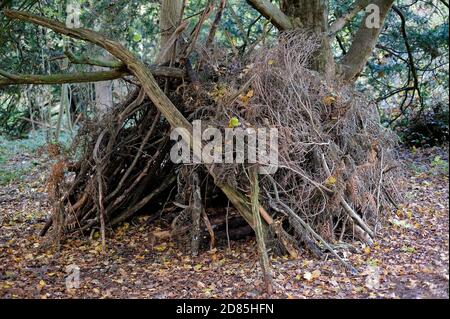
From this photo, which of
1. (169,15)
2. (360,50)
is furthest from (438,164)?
(169,15)

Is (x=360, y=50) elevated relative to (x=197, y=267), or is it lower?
elevated

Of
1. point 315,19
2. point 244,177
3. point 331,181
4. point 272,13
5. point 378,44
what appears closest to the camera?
point 244,177

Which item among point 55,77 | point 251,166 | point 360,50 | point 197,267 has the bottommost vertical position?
point 197,267

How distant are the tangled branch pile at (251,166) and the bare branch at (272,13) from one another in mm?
303

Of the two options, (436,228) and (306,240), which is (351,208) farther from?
(436,228)

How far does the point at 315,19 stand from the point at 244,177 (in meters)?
2.47

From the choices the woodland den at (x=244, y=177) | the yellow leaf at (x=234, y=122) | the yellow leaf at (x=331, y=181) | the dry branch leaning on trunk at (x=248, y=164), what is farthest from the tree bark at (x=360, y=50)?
the yellow leaf at (x=234, y=122)

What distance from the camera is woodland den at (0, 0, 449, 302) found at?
4.21 meters

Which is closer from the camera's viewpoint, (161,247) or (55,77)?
(55,77)

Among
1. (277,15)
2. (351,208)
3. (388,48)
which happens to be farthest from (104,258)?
(388,48)

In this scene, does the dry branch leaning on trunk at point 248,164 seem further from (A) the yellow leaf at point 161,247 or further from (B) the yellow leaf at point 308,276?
(B) the yellow leaf at point 308,276

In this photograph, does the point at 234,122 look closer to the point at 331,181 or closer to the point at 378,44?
the point at 331,181

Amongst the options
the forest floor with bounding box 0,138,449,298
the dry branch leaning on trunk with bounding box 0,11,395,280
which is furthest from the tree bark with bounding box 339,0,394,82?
the forest floor with bounding box 0,138,449,298

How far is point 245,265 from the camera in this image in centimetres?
461
